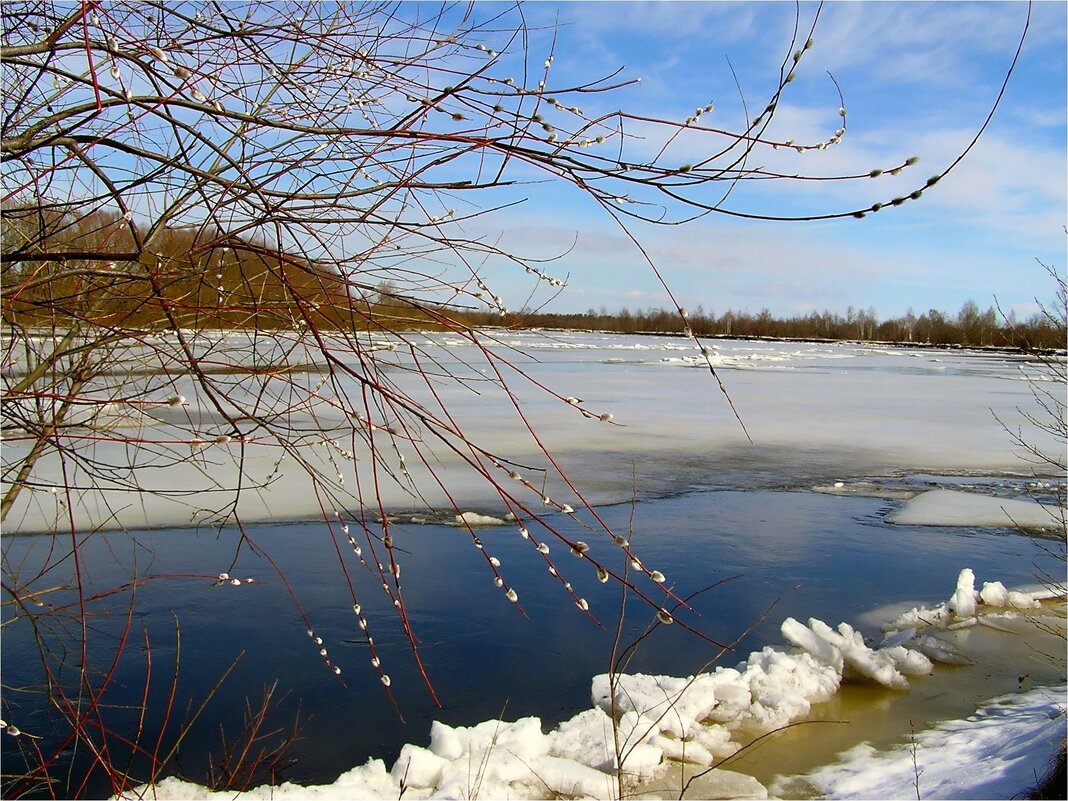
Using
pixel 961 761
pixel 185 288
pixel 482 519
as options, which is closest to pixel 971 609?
pixel 961 761

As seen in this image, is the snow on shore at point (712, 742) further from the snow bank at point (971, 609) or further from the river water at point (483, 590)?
the snow bank at point (971, 609)

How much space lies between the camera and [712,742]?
4559 millimetres

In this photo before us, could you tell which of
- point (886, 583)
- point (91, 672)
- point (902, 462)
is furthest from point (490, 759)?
point (902, 462)

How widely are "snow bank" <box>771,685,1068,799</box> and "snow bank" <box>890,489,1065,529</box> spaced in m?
4.15

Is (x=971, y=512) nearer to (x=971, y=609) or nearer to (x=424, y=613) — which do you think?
(x=971, y=609)

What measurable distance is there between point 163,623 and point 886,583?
5.37 metres

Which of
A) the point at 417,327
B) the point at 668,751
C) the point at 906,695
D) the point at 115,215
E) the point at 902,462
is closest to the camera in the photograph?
the point at 417,327

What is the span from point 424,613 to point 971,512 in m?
6.43

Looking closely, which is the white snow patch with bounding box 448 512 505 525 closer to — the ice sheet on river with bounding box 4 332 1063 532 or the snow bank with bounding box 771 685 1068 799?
the ice sheet on river with bounding box 4 332 1063 532

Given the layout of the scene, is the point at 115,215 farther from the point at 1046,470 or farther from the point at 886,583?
the point at 1046,470

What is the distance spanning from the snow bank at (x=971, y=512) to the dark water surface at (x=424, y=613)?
263mm

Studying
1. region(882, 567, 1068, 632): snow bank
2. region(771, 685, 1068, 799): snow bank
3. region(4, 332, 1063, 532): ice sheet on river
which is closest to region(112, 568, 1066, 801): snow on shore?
region(771, 685, 1068, 799): snow bank

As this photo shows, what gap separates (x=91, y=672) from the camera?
4684mm

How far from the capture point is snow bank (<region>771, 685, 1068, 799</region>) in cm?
401
